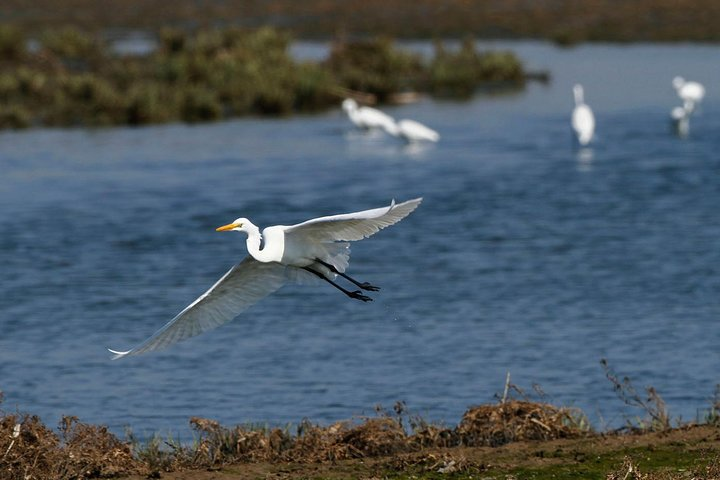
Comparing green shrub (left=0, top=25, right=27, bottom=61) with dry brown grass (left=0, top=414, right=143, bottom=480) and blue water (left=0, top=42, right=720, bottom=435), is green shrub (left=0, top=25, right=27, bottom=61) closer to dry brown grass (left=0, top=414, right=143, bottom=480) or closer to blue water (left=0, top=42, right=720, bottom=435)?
blue water (left=0, top=42, right=720, bottom=435)

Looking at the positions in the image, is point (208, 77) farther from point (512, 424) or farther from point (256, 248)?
point (512, 424)

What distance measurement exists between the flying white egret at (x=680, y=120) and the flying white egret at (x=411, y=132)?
451cm

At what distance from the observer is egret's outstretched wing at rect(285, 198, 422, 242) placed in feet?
28.1

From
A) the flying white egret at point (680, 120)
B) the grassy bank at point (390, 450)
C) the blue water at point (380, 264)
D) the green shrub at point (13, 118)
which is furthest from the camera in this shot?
the green shrub at point (13, 118)

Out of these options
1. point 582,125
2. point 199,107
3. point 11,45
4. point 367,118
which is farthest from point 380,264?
point 11,45

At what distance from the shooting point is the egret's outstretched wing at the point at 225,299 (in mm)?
9352

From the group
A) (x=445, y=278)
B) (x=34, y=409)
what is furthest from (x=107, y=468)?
(x=445, y=278)

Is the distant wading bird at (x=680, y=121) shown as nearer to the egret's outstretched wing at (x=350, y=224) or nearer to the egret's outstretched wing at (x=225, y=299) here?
the egret's outstretched wing at (x=225, y=299)

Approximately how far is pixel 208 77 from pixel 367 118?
21.2 feet

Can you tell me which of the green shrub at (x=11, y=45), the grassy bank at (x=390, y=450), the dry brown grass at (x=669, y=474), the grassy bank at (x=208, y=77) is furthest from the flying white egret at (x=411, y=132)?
the dry brown grass at (x=669, y=474)

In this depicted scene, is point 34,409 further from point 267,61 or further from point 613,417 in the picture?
point 267,61

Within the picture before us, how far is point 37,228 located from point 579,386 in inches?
443

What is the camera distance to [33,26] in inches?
1938

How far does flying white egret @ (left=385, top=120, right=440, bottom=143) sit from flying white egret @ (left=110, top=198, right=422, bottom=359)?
53.7 ft
